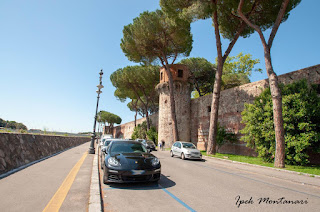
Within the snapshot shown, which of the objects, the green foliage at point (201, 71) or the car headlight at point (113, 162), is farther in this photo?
the green foliage at point (201, 71)

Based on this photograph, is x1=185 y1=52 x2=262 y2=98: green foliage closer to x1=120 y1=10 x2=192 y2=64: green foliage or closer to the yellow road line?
x1=120 y1=10 x2=192 y2=64: green foliage

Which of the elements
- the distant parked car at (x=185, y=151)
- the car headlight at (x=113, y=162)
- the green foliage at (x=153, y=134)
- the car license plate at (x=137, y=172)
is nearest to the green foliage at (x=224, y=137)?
the distant parked car at (x=185, y=151)

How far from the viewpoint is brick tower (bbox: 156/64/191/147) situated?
26922 millimetres

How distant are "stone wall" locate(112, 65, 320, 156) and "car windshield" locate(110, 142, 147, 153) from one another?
1204 cm

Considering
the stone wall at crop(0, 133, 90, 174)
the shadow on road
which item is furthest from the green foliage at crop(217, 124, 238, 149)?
the stone wall at crop(0, 133, 90, 174)

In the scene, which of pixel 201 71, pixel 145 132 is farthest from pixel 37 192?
pixel 201 71

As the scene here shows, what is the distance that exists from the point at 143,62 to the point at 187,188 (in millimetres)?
22640

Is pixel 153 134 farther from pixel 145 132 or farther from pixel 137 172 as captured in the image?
pixel 137 172

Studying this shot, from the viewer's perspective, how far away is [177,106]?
27.3m

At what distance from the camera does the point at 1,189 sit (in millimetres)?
4750

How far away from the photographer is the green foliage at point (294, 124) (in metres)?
10.7

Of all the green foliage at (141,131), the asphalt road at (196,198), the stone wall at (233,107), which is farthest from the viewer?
the green foliage at (141,131)

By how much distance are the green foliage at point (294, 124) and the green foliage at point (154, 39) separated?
41.3 feet

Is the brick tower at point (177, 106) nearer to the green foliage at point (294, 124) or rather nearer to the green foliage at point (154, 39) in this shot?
the green foliage at point (154, 39)
